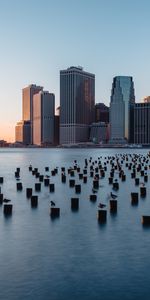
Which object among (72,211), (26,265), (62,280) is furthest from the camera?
(72,211)

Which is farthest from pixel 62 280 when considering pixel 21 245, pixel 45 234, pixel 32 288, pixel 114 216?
pixel 114 216

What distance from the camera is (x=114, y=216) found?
3175cm

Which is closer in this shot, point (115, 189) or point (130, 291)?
point (130, 291)

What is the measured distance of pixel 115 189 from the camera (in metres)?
49.0

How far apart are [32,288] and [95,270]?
130 inches

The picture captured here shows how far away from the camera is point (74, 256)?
2177cm

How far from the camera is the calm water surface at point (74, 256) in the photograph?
17609mm

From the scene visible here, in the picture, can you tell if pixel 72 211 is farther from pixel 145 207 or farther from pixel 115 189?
pixel 115 189

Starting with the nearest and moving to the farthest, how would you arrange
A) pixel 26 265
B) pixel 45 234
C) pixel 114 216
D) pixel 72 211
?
pixel 26 265 < pixel 45 234 < pixel 114 216 < pixel 72 211

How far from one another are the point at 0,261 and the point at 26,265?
1519mm

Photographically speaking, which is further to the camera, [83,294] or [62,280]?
[62,280]

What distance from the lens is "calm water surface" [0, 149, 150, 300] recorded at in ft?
57.8

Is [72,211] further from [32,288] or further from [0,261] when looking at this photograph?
[32,288]

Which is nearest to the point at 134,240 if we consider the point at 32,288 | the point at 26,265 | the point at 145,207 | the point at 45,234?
the point at 45,234
